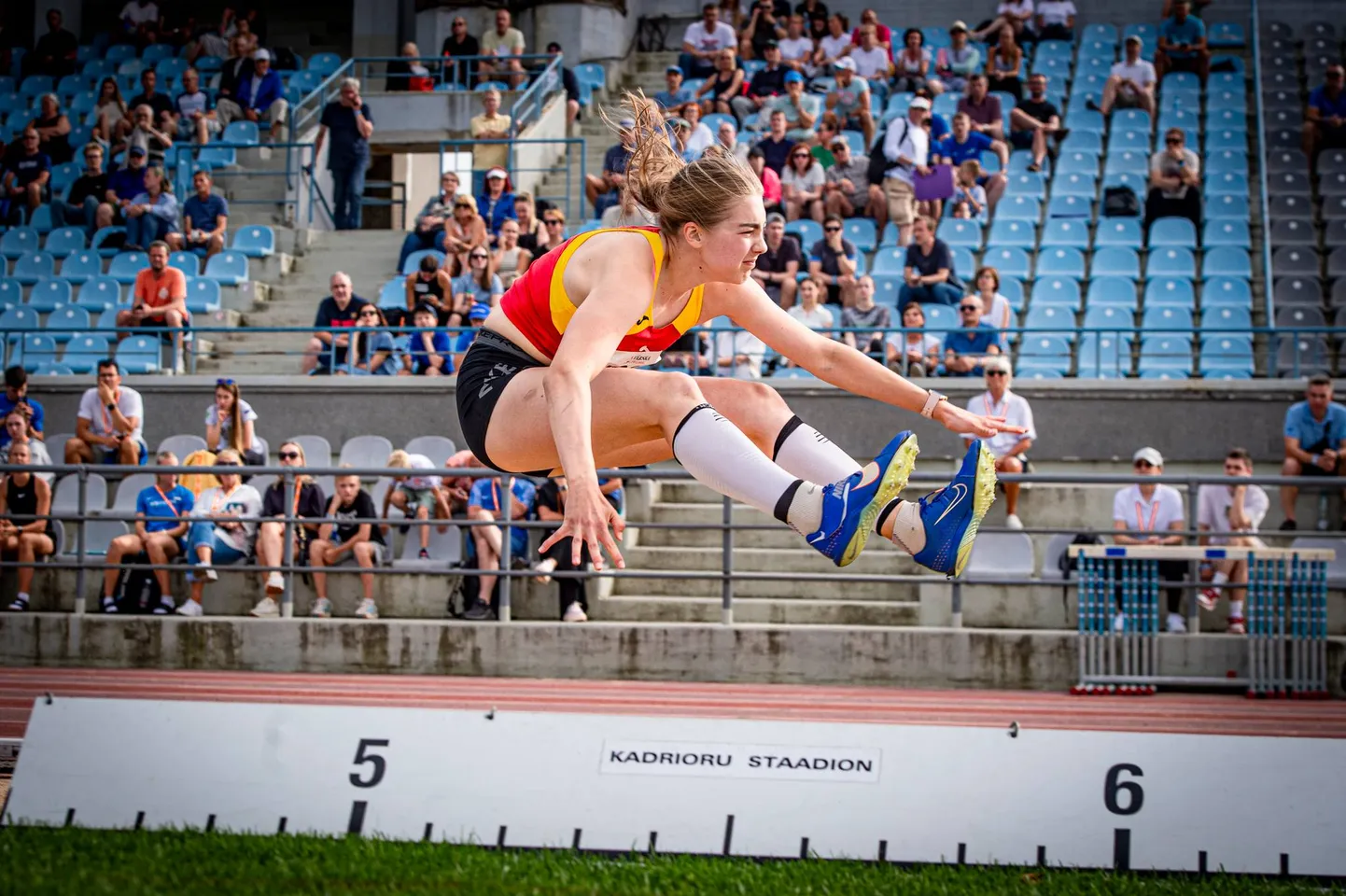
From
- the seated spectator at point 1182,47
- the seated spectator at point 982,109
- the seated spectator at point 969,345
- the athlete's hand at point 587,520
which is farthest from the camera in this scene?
the seated spectator at point 1182,47

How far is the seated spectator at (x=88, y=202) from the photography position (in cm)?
1642

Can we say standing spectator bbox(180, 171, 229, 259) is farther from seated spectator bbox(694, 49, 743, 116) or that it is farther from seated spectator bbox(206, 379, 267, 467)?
seated spectator bbox(694, 49, 743, 116)

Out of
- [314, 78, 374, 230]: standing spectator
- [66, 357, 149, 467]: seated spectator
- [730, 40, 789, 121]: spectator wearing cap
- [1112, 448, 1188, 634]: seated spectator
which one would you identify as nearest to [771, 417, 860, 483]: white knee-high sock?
[1112, 448, 1188, 634]: seated spectator

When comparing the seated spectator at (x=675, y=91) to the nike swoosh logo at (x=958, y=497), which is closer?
the nike swoosh logo at (x=958, y=497)

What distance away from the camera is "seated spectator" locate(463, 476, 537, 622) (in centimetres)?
1034

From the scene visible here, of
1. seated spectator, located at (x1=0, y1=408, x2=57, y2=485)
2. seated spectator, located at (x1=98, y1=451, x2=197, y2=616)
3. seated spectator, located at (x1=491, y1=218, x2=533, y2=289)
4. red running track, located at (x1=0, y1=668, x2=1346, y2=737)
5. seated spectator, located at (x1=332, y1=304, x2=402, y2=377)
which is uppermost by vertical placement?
seated spectator, located at (x1=491, y1=218, x2=533, y2=289)

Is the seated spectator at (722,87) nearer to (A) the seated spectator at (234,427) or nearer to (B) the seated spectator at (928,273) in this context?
(B) the seated spectator at (928,273)

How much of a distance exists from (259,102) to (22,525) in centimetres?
857

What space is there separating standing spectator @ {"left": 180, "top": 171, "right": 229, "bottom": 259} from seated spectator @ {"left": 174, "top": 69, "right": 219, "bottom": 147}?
176 centimetres

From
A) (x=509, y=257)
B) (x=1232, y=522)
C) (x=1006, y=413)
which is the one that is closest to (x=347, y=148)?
(x=509, y=257)

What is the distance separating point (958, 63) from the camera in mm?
17094

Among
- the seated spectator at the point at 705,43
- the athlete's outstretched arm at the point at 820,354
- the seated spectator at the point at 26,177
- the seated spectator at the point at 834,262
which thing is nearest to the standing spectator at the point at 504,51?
the seated spectator at the point at 705,43

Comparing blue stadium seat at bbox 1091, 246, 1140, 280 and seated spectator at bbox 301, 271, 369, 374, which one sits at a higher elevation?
blue stadium seat at bbox 1091, 246, 1140, 280

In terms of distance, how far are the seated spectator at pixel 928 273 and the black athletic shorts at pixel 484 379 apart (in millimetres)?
8606
